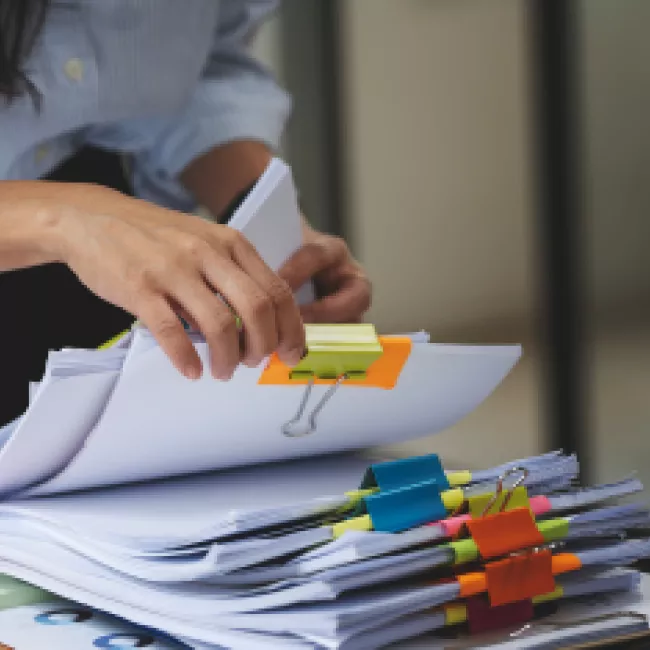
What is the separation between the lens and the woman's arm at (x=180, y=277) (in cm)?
35

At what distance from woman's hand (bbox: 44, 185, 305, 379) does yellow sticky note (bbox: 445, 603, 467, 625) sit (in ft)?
0.39

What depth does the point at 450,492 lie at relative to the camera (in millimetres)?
328

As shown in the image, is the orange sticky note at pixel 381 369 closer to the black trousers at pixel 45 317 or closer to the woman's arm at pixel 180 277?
the woman's arm at pixel 180 277

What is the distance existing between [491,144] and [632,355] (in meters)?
0.58

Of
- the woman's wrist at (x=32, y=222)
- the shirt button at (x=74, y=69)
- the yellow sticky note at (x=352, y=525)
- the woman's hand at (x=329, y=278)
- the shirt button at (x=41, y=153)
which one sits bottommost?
the yellow sticky note at (x=352, y=525)

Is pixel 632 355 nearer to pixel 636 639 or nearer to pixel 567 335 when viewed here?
pixel 567 335

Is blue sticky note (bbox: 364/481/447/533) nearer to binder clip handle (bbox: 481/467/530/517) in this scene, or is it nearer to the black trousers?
binder clip handle (bbox: 481/467/530/517)

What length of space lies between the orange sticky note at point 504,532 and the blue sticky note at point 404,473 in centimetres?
2

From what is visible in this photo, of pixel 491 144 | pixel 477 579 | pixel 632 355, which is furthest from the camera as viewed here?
pixel 491 144

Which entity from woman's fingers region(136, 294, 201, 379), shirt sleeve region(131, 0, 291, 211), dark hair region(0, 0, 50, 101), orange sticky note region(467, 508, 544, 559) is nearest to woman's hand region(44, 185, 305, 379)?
woman's fingers region(136, 294, 201, 379)

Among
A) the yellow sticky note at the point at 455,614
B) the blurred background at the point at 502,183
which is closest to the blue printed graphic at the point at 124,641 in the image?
the yellow sticky note at the point at 455,614

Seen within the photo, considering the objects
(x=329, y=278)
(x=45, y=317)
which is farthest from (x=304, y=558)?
(x=45, y=317)

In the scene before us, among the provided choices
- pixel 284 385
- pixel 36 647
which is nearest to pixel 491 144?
pixel 284 385

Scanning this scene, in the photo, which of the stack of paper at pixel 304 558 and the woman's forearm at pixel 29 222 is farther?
the woman's forearm at pixel 29 222
